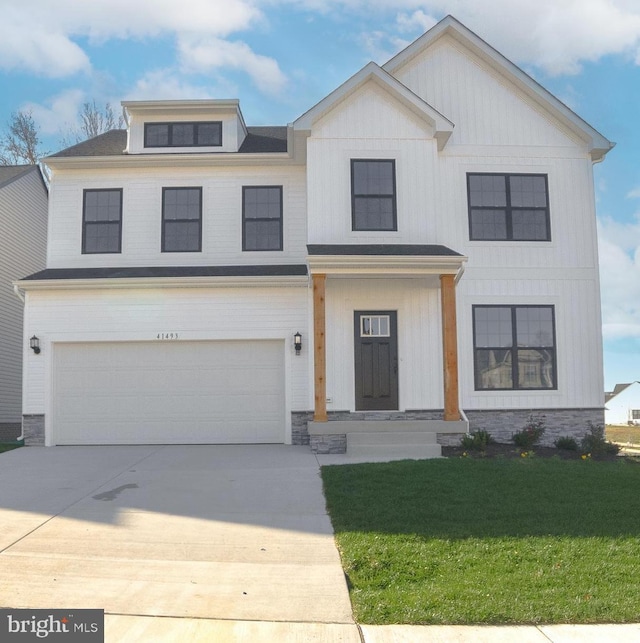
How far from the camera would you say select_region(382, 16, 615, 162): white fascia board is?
1456 cm

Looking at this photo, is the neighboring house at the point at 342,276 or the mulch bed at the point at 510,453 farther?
the neighboring house at the point at 342,276

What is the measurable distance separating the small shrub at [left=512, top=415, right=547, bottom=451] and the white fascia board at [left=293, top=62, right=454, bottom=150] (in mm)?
6169

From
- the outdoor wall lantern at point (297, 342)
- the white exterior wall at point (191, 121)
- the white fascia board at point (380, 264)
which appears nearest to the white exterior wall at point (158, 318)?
the outdoor wall lantern at point (297, 342)

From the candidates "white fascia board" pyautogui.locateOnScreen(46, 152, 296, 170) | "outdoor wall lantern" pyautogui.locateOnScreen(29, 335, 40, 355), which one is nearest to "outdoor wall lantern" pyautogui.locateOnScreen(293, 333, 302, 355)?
"white fascia board" pyautogui.locateOnScreen(46, 152, 296, 170)

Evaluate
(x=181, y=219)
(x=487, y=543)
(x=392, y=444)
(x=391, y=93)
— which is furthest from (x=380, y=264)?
(x=487, y=543)

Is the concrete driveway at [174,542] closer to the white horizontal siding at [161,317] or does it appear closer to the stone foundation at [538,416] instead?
the white horizontal siding at [161,317]

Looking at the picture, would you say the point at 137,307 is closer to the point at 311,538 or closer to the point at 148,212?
the point at 148,212

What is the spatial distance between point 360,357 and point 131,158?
6.82m

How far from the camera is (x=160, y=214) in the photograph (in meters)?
15.2

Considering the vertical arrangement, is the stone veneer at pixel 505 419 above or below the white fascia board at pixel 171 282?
below

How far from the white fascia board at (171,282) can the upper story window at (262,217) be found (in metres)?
1.19

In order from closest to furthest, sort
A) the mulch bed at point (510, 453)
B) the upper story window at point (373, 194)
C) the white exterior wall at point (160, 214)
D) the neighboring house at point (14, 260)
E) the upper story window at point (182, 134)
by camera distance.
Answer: the mulch bed at point (510, 453)
the upper story window at point (373, 194)
the white exterior wall at point (160, 214)
the upper story window at point (182, 134)
the neighboring house at point (14, 260)

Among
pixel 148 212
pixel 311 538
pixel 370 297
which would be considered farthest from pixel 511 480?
pixel 148 212

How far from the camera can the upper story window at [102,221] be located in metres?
15.2
